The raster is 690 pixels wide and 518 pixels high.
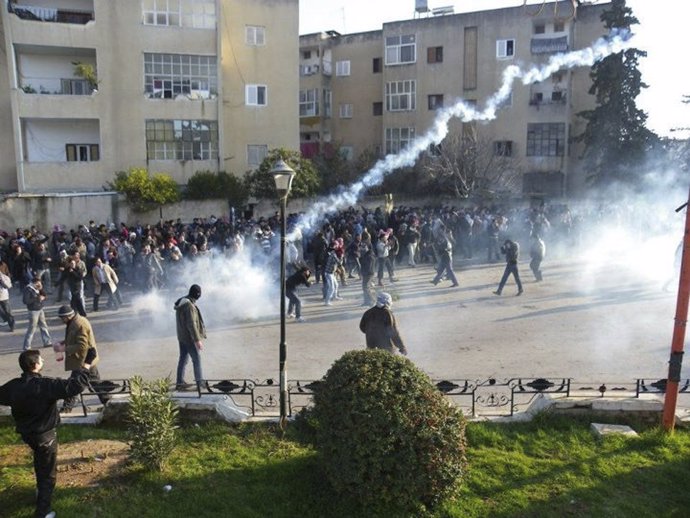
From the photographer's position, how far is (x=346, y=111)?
39594 mm

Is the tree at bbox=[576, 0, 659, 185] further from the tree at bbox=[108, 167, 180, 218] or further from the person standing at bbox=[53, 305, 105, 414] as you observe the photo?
the person standing at bbox=[53, 305, 105, 414]

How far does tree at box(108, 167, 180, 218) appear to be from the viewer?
24.4 meters

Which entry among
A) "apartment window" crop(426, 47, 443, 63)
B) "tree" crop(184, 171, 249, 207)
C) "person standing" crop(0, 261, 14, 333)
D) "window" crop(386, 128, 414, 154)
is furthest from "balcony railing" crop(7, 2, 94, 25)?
"apartment window" crop(426, 47, 443, 63)

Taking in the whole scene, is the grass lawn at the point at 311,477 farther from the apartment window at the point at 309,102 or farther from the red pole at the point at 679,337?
the apartment window at the point at 309,102

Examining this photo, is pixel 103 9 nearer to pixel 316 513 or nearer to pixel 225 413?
pixel 225 413

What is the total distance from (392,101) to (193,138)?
14.1 metres

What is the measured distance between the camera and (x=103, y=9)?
26.0 m

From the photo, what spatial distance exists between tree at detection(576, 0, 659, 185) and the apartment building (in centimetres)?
1704

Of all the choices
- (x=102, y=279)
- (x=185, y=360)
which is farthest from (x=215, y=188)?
(x=185, y=360)

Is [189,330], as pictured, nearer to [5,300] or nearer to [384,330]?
[384,330]

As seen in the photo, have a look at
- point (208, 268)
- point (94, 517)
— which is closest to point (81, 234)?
point (208, 268)

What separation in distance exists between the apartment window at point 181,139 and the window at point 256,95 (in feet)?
8.53

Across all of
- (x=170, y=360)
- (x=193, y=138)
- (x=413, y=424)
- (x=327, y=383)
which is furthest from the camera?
(x=193, y=138)

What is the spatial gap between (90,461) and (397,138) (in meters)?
33.0
